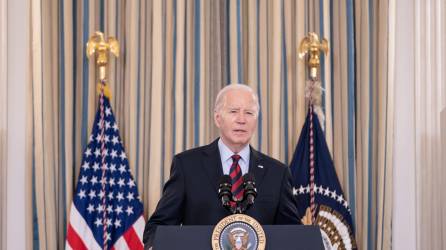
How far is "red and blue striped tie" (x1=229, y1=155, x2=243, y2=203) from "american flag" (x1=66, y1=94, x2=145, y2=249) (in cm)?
231

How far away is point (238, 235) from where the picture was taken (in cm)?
287

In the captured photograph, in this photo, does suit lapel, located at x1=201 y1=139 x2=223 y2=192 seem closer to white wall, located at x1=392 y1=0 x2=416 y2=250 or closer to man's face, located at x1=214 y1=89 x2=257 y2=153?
man's face, located at x1=214 y1=89 x2=257 y2=153

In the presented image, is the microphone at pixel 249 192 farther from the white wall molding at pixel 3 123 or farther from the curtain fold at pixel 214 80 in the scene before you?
the white wall molding at pixel 3 123

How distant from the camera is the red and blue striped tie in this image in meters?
3.38

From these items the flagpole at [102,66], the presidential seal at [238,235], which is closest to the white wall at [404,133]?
the flagpole at [102,66]

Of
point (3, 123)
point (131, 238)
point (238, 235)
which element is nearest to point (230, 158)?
point (238, 235)

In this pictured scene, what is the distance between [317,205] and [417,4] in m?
1.88

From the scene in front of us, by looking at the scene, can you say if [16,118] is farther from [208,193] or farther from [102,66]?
[208,193]

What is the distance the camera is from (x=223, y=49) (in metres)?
6.17

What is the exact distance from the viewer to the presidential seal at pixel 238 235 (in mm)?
2840

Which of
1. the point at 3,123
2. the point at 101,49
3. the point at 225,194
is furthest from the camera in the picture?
the point at 101,49

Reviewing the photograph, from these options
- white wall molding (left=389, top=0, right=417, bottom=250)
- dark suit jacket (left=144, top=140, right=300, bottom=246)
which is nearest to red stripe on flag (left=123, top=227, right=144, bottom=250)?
white wall molding (left=389, top=0, right=417, bottom=250)

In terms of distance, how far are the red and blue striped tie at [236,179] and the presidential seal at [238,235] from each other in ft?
0.96

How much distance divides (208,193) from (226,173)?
0.20 meters
